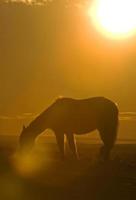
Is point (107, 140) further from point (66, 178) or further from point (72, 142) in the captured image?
point (66, 178)

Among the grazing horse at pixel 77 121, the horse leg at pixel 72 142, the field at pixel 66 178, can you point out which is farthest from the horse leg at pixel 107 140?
the horse leg at pixel 72 142

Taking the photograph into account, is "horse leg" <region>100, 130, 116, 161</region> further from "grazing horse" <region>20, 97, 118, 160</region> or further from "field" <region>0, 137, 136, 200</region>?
"field" <region>0, 137, 136, 200</region>

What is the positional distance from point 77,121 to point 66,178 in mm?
5030

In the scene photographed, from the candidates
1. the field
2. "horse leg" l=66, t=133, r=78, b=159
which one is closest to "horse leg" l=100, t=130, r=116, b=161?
the field

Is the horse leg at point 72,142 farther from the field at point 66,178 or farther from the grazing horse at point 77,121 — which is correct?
the field at point 66,178

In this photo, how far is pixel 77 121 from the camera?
71.1 feet

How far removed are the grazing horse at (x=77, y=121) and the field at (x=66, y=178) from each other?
62 centimetres

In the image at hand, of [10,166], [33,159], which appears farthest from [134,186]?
[33,159]

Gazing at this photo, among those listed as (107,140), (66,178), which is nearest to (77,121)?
(107,140)

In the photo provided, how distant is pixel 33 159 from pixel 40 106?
68790 millimetres

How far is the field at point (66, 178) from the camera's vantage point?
46.0 ft

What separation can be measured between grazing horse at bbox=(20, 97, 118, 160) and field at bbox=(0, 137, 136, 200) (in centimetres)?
62

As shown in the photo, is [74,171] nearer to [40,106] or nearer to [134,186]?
[134,186]

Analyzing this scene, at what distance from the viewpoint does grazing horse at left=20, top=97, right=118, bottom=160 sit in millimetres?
21203
